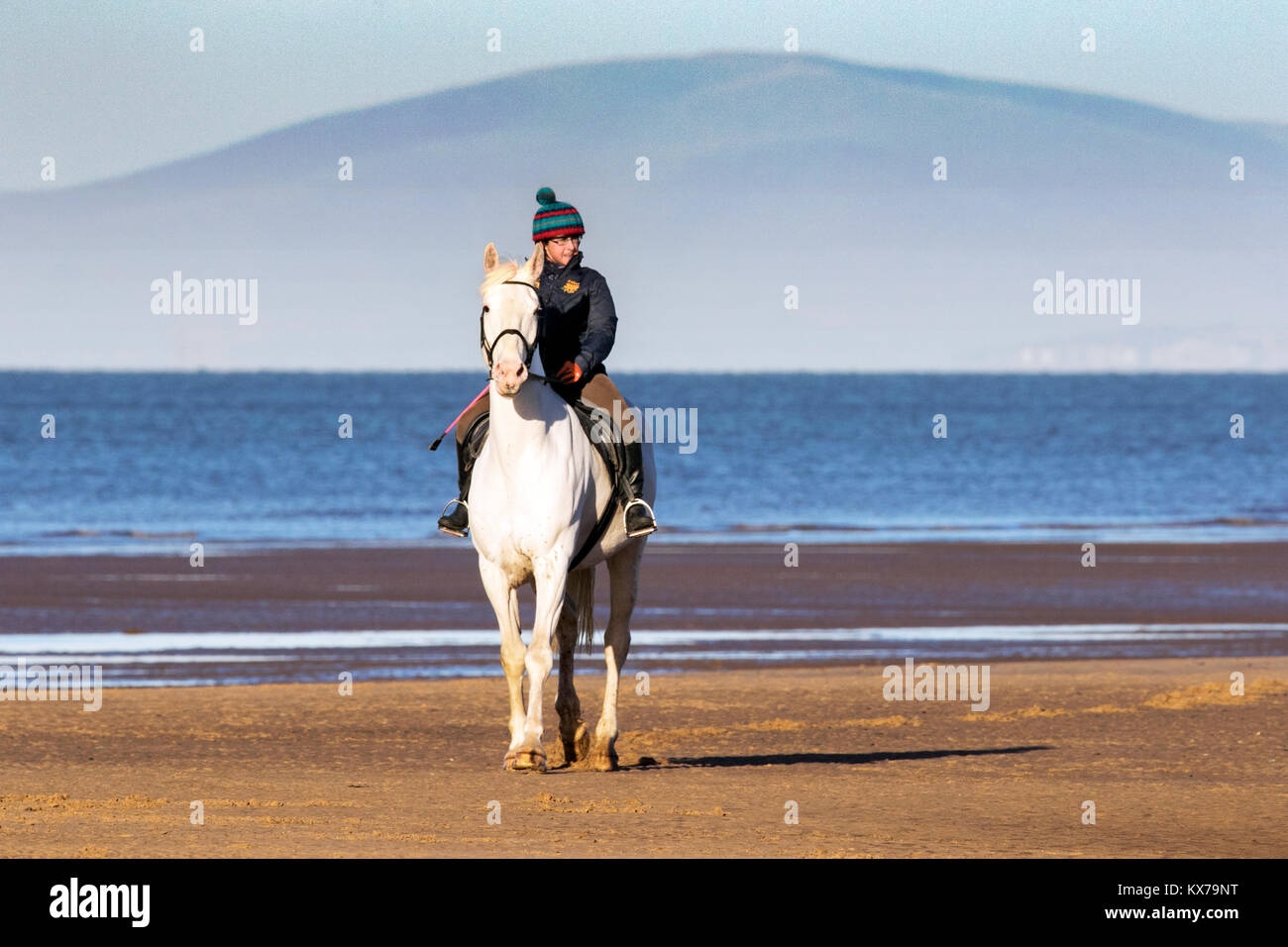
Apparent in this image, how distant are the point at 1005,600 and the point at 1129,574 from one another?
4416mm

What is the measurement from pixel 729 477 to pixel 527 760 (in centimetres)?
4726

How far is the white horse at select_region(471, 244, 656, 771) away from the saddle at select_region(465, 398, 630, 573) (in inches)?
2.7

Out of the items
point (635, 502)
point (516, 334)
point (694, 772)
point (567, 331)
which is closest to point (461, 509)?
point (635, 502)

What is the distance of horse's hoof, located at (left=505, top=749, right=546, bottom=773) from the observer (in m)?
11.2

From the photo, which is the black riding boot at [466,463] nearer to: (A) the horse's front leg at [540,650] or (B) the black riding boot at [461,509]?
(B) the black riding boot at [461,509]

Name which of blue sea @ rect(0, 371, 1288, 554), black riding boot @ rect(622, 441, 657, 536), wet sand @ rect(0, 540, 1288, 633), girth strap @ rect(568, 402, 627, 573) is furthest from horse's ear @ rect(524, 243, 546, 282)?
blue sea @ rect(0, 371, 1288, 554)

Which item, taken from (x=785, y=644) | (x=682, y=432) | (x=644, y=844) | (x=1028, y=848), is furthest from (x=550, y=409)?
(x=682, y=432)

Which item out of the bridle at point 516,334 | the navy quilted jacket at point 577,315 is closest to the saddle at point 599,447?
the navy quilted jacket at point 577,315

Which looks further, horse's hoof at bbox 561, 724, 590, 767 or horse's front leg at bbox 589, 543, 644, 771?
horse's front leg at bbox 589, 543, 644, 771

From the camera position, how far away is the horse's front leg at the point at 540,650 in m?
11.0

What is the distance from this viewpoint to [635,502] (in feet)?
38.3

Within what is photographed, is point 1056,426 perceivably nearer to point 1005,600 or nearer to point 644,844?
point 1005,600

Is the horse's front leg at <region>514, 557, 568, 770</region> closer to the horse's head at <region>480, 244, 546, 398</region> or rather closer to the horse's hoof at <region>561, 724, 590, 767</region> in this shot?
the horse's hoof at <region>561, 724, 590, 767</region>

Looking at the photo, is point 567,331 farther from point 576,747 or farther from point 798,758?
point 798,758
